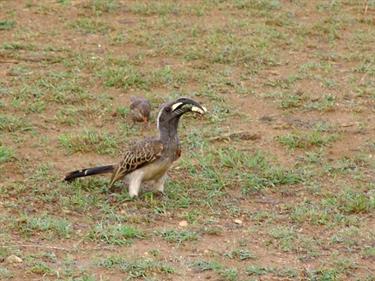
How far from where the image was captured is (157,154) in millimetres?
6055

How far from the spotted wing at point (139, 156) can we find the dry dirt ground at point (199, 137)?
0.49 feet

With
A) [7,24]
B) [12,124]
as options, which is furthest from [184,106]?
[7,24]

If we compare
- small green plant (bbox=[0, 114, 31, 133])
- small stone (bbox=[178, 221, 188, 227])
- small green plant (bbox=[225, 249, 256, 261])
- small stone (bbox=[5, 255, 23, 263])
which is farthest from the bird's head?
small green plant (bbox=[0, 114, 31, 133])

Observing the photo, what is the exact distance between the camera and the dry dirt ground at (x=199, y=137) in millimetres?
5371

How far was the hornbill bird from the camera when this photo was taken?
6062 millimetres

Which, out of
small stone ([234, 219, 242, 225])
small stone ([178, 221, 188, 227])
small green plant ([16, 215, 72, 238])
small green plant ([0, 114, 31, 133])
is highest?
small green plant ([0, 114, 31, 133])

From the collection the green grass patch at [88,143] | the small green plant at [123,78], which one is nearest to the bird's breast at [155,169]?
the green grass patch at [88,143]

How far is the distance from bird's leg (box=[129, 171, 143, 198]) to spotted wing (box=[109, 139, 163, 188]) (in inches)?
1.5

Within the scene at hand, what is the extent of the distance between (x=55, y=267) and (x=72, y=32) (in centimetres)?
475

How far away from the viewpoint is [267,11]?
34.1ft

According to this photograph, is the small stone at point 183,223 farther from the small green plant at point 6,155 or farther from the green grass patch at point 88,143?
the small green plant at point 6,155

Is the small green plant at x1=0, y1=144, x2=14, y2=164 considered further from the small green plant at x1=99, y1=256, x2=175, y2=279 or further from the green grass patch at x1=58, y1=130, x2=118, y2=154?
the small green plant at x1=99, y1=256, x2=175, y2=279

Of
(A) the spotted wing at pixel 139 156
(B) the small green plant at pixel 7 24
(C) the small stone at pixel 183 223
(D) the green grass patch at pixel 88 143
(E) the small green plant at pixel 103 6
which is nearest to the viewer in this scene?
(C) the small stone at pixel 183 223

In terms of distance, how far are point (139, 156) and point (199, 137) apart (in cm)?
123
